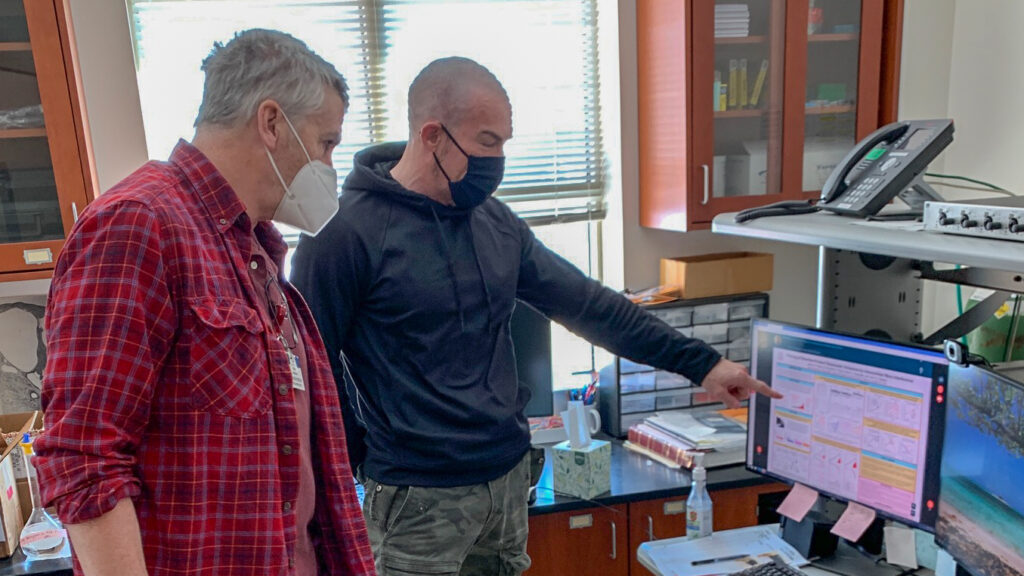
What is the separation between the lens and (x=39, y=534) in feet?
5.65

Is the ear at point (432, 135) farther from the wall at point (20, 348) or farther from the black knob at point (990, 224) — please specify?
the wall at point (20, 348)

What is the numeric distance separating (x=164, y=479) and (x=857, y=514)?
1.16 meters

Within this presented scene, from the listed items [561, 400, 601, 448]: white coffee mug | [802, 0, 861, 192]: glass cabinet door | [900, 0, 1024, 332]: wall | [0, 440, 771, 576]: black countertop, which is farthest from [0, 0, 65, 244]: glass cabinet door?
[900, 0, 1024, 332]: wall

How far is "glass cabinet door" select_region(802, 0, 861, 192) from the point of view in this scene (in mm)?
2115

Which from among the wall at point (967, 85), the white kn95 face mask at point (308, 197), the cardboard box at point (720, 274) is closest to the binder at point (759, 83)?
the cardboard box at point (720, 274)

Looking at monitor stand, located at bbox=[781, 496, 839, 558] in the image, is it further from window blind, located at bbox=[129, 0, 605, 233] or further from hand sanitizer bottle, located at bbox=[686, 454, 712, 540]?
window blind, located at bbox=[129, 0, 605, 233]

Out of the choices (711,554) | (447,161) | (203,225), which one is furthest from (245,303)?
(711,554)

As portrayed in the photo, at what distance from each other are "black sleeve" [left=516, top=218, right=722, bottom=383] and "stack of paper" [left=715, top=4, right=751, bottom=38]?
881 mm

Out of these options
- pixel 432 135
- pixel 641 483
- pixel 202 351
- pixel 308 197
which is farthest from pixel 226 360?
pixel 641 483

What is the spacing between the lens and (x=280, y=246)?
3.67 ft

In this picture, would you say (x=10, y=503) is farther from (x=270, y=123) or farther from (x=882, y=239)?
(x=882, y=239)

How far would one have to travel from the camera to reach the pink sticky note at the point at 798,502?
1401mm

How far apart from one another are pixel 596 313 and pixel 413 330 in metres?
0.48

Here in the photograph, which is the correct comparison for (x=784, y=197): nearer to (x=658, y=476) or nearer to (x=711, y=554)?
(x=658, y=476)
